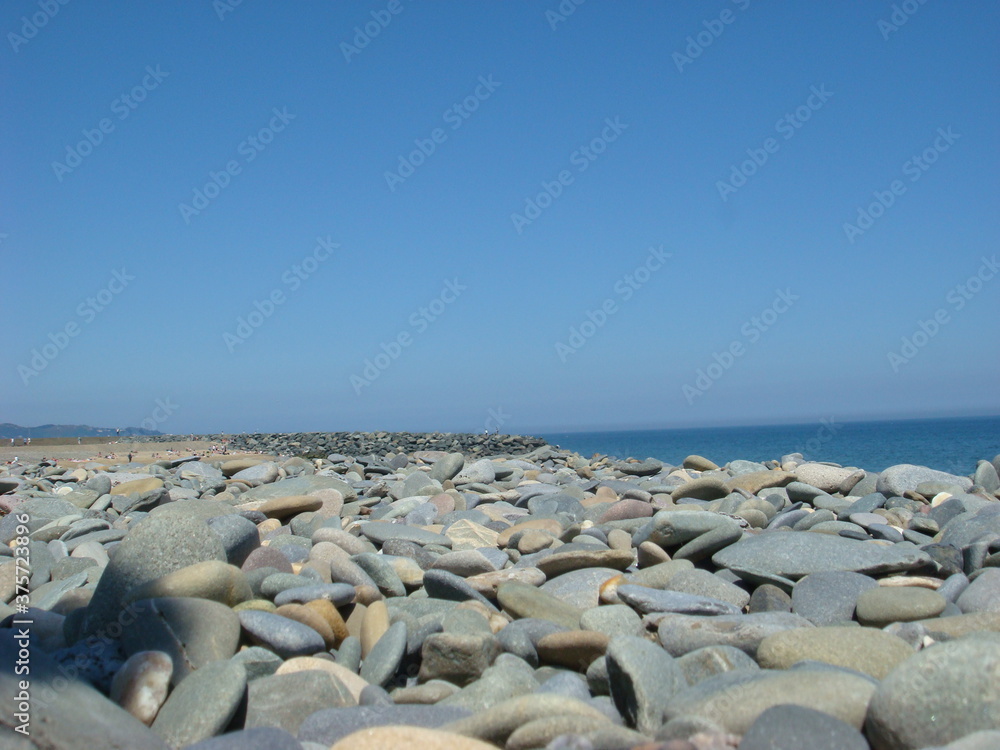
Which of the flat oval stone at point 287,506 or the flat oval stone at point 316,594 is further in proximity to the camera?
the flat oval stone at point 287,506

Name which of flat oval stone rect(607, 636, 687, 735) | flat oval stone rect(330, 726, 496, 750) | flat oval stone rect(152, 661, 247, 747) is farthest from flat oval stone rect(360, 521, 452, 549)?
flat oval stone rect(330, 726, 496, 750)

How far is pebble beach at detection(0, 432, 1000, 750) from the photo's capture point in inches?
96.7

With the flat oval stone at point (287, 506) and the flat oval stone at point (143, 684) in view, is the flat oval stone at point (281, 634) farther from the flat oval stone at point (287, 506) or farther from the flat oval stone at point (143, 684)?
the flat oval stone at point (287, 506)

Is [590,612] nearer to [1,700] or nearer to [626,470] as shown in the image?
[1,700]

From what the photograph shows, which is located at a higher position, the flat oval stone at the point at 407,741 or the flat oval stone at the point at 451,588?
the flat oval stone at the point at 407,741

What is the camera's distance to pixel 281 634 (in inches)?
139

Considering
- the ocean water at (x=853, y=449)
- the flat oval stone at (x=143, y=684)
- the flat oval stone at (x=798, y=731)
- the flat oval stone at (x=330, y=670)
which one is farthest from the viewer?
the ocean water at (x=853, y=449)

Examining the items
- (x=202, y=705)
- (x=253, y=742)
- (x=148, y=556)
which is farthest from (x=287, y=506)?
(x=253, y=742)

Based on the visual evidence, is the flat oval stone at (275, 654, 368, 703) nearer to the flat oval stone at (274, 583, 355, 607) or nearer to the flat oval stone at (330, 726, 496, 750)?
the flat oval stone at (274, 583, 355, 607)

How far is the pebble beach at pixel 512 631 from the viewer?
2.46 m

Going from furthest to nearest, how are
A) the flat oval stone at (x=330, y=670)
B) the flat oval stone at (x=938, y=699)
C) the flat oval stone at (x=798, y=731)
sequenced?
the flat oval stone at (x=330, y=670) → the flat oval stone at (x=938, y=699) → the flat oval stone at (x=798, y=731)

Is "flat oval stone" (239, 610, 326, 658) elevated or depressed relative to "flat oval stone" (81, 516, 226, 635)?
depressed

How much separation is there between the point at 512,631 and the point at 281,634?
3.78ft

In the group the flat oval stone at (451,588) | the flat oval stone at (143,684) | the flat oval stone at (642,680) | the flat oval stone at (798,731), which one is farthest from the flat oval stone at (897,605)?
the flat oval stone at (143,684)
